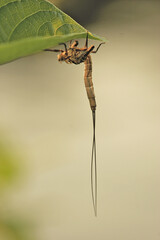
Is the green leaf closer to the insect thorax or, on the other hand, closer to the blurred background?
the insect thorax

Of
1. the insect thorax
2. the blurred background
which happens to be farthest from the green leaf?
the blurred background

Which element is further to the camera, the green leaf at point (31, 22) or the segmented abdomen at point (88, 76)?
the segmented abdomen at point (88, 76)

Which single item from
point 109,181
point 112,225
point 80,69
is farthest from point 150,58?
point 112,225

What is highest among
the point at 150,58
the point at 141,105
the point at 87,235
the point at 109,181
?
the point at 150,58

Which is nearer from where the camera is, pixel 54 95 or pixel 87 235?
pixel 87 235

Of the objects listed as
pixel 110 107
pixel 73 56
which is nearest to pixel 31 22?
pixel 73 56

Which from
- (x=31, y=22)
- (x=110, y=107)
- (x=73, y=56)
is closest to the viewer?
(x=31, y=22)

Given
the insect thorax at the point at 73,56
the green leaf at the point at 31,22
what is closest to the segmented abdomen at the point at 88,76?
the insect thorax at the point at 73,56

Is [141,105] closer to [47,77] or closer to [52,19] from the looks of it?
[47,77]

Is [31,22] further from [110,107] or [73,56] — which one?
[110,107]

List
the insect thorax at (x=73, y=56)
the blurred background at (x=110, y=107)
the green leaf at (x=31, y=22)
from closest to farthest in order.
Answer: the green leaf at (x=31, y=22) → the insect thorax at (x=73, y=56) → the blurred background at (x=110, y=107)

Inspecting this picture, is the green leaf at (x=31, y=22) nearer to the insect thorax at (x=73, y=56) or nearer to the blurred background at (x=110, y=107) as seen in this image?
the insect thorax at (x=73, y=56)
